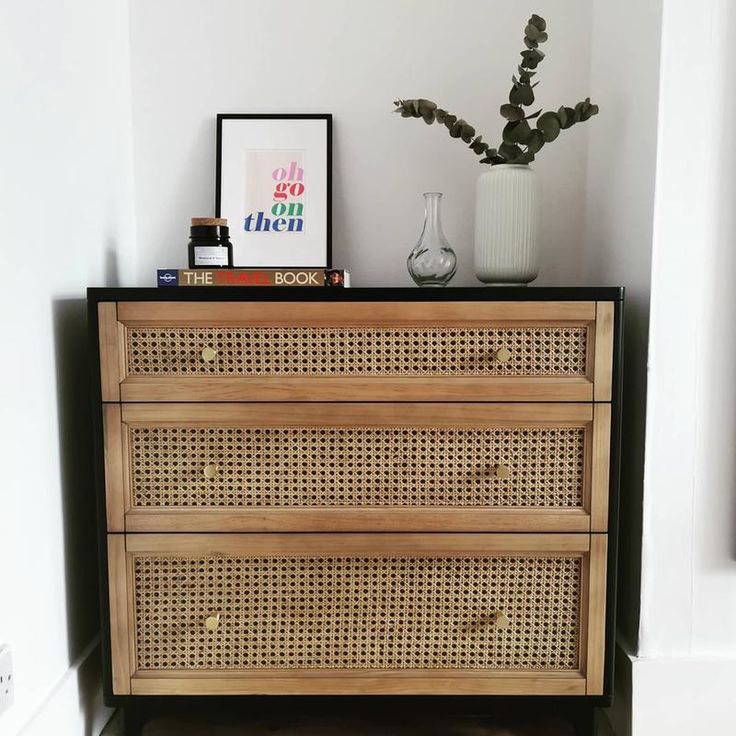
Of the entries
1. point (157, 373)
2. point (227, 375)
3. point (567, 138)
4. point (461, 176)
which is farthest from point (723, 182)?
point (157, 373)

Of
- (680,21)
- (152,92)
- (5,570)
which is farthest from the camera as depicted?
(152,92)

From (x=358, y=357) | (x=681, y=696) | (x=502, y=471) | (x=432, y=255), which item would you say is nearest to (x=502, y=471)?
(x=502, y=471)

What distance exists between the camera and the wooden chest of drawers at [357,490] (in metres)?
1.15

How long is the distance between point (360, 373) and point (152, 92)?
36.4 inches

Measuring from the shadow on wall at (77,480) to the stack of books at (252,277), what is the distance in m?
0.23

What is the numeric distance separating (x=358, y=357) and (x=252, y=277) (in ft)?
0.82

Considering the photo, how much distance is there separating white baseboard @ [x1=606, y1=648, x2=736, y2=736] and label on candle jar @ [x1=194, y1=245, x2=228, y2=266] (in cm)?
116

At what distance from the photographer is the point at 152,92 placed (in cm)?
152

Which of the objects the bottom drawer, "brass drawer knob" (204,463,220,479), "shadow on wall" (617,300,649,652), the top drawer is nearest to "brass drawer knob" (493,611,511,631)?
the bottom drawer

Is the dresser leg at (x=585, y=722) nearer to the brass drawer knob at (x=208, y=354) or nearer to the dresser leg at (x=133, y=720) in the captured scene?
the dresser leg at (x=133, y=720)

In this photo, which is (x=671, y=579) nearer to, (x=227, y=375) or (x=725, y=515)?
Result: (x=725, y=515)

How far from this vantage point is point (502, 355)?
1.15m

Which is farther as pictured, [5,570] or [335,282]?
[335,282]

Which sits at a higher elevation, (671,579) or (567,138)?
(567,138)
